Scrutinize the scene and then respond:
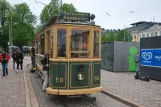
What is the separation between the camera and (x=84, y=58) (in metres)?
8.76

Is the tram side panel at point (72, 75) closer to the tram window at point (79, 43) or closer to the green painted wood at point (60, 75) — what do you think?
the green painted wood at point (60, 75)

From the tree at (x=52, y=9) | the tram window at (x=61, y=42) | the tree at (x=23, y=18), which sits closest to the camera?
the tram window at (x=61, y=42)

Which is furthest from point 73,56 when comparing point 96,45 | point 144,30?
point 144,30

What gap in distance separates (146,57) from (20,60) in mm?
9486

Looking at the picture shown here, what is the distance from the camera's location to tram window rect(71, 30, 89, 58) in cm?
870

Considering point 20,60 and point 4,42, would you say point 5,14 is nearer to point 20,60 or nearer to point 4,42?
point 4,42

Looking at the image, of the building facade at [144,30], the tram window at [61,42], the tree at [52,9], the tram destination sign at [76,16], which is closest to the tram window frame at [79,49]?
the tram window at [61,42]

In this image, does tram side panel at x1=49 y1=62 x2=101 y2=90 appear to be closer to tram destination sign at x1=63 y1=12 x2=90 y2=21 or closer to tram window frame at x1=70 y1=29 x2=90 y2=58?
tram window frame at x1=70 y1=29 x2=90 y2=58

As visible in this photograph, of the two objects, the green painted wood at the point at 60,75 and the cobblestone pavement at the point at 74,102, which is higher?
the green painted wood at the point at 60,75

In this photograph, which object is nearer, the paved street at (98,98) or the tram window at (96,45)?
the paved street at (98,98)

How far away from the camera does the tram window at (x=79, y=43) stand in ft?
28.6

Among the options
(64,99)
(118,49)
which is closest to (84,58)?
(64,99)

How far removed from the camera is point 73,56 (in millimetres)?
8656

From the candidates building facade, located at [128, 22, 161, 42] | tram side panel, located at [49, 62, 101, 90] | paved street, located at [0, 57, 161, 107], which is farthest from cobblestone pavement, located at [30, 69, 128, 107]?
building facade, located at [128, 22, 161, 42]
